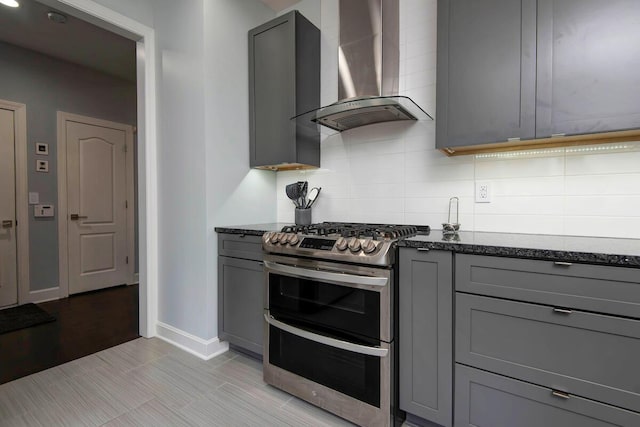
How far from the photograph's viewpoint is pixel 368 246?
1.47 metres

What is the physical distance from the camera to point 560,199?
1.65 m

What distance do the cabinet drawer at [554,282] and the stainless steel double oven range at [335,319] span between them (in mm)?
375

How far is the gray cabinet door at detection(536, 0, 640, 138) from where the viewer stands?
4.20ft

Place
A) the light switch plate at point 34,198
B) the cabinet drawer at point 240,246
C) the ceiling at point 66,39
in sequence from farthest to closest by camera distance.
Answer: the light switch plate at point 34,198
the ceiling at point 66,39
the cabinet drawer at point 240,246

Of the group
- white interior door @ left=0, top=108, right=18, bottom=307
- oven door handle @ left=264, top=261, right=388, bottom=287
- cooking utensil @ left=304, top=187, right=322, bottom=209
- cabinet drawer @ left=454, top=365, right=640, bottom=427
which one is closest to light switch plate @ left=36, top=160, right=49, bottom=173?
white interior door @ left=0, top=108, right=18, bottom=307

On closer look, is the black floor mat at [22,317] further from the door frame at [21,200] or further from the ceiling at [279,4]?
the ceiling at [279,4]

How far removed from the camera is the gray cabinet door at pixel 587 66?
1.28 metres

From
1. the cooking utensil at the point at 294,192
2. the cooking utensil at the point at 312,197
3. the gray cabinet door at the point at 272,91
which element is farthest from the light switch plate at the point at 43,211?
the cooking utensil at the point at 312,197

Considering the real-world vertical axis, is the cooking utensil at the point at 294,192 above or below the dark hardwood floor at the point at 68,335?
above

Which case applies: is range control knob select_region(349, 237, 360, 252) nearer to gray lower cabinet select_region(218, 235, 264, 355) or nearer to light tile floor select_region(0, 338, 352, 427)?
gray lower cabinet select_region(218, 235, 264, 355)

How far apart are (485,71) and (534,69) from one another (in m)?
0.21

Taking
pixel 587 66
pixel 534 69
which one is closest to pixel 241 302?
pixel 534 69

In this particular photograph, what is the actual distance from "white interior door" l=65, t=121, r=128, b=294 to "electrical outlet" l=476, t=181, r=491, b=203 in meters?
4.35

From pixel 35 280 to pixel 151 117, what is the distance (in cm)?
258
